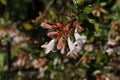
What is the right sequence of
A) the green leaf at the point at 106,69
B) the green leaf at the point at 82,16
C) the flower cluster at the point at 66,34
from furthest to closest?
the green leaf at the point at 106,69 → the green leaf at the point at 82,16 → the flower cluster at the point at 66,34

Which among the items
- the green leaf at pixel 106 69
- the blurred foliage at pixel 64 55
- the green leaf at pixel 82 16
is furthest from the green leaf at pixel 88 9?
the green leaf at pixel 106 69

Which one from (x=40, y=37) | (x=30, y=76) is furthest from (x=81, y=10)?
(x=30, y=76)

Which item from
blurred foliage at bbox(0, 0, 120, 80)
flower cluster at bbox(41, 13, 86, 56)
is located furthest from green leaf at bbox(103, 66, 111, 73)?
flower cluster at bbox(41, 13, 86, 56)

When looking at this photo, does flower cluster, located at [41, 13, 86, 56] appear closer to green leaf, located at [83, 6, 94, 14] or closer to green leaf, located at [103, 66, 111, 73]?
green leaf, located at [83, 6, 94, 14]

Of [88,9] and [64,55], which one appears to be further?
[64,55]

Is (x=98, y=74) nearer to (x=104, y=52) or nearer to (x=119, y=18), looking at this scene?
(x=104, y=52)

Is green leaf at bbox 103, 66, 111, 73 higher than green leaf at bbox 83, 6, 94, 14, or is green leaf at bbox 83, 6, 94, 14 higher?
green leaf at bbox 83, 6, 94, 14

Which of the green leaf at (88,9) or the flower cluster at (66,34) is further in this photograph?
the green leaf at (88,9)

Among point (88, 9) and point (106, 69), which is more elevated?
point (88, 9)

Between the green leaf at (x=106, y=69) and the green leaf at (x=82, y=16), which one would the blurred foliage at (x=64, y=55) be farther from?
the green leaf at (x=82, y=16)

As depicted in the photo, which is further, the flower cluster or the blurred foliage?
the blurred foliage

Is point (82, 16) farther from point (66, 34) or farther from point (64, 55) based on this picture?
point (64, 55)

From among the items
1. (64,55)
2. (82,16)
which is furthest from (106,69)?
(82,16)
